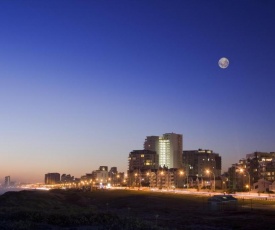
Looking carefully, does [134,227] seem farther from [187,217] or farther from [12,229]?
[187,217]

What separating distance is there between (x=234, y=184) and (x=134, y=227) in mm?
162126

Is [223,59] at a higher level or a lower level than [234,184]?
higher

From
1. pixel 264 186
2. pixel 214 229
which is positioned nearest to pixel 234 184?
pixel 264 186

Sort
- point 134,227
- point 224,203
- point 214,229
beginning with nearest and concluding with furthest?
point 134,227 < point 214,229 < point 224,203

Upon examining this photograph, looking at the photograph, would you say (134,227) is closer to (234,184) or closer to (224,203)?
(224,203)

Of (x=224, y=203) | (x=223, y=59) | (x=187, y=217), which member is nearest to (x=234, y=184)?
(x=223, y=59)

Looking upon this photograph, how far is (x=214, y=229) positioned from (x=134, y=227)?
11851mm

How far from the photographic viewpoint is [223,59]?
343 ft

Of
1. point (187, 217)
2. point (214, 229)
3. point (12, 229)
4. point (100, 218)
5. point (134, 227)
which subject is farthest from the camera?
point (187, 217)

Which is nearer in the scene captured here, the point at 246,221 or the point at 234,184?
the point at 246,221

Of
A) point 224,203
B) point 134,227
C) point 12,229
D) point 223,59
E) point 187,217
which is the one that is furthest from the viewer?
point 223,59

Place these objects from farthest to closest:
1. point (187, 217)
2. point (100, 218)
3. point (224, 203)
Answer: point (224, 203), point (187, 217), point (100, 218)

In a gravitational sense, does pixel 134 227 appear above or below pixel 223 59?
below

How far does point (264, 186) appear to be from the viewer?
155 meters
